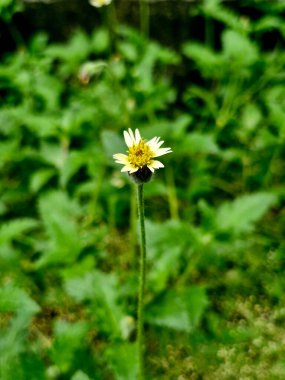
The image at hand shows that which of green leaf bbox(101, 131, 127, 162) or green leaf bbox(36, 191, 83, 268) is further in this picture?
green leaf bbox(101, 131, 127, 162)

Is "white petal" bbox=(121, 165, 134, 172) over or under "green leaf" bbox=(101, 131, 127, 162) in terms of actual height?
under

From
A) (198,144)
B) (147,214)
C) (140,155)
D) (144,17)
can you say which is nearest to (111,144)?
(198,144)

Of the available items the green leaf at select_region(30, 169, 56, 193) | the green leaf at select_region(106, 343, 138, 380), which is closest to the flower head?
the green leaf at select_region(106, 343, 138, 380)

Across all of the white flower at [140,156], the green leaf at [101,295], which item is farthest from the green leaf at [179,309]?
the white flower at [140,156]

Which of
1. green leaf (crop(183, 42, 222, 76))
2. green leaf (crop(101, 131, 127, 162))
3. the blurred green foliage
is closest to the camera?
the blurred green foliage

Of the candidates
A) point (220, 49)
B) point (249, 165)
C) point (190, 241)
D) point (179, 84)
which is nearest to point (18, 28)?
point (179, 84)

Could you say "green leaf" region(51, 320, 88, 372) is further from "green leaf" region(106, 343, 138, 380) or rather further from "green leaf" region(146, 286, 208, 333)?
"green leaf" region(146, 286, 208, 333)
